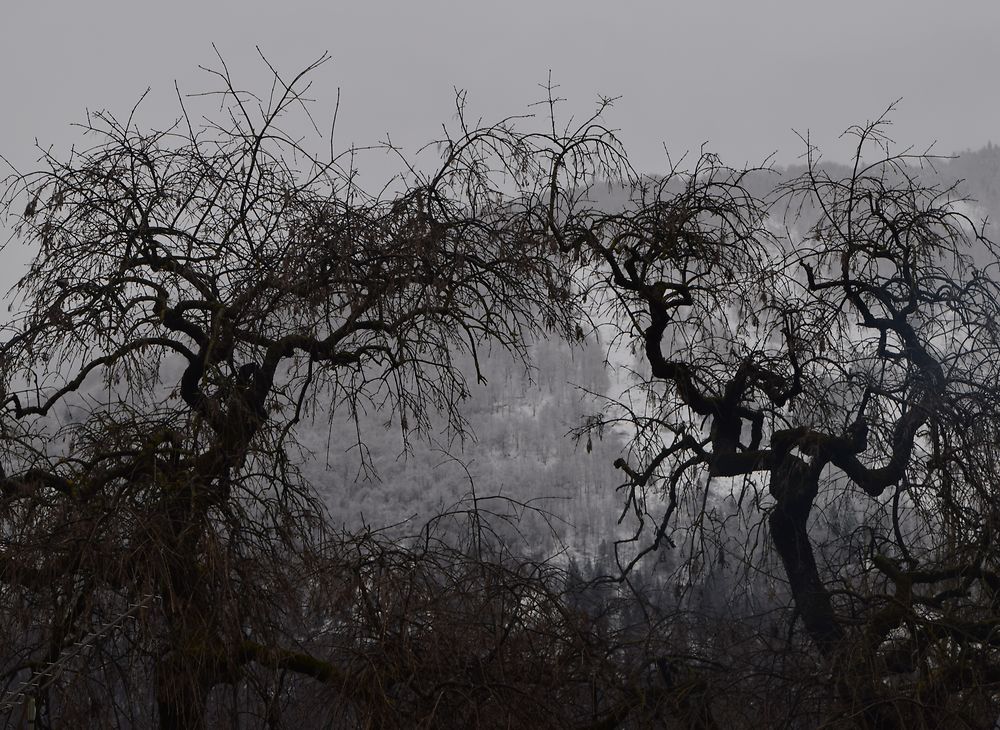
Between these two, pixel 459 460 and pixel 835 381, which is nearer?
pixel 459 460

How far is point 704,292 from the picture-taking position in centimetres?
634

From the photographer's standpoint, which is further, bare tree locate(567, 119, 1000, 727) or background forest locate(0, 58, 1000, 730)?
bare tree locate(567, 119, 1000, 727)

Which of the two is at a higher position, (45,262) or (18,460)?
(45,262)

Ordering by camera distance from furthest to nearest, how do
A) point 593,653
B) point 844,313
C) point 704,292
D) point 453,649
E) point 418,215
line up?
point 844,313
point 704,292
point 418,215
point 593,653
point 453,649

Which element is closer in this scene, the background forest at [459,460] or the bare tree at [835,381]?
the background forest at [459,460]


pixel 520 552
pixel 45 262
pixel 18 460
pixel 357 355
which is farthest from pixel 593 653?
pixel 45 262

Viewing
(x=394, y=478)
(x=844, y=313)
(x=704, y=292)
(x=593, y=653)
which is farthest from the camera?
(x=394, y=478)

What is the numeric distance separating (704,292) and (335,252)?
101 inches

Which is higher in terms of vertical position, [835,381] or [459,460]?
[835,381]

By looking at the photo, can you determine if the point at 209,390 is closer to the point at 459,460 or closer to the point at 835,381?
the point at 459,460

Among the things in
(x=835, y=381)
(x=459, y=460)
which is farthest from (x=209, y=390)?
(x=835, y=381)

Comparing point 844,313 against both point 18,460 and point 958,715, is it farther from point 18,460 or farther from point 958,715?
point 18,460

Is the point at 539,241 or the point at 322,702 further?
the point at 539,241

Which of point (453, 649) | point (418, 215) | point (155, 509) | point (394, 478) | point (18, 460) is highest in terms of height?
point (394, 478)
